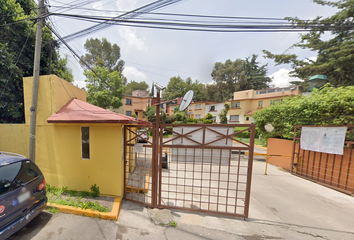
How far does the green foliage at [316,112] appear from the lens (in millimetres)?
4952

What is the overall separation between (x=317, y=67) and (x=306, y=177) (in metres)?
12.5

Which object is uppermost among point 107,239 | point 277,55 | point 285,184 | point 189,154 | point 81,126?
point 277,55

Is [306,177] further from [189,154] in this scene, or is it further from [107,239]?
[107,239]

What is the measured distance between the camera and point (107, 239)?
8.56 feet

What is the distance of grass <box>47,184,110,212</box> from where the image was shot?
3323mm

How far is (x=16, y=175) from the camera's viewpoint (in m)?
2.54

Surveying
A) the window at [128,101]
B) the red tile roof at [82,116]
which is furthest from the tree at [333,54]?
the window at [128,101]

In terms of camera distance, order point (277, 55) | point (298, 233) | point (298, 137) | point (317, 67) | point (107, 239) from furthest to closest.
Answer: point (277, 55)
point (317, 67)
point (298, 137)
point (298, 233)
point (107, 239)

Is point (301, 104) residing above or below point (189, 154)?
above

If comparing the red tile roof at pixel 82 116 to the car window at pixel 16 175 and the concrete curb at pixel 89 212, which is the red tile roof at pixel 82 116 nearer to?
the car window at pixel 16 175

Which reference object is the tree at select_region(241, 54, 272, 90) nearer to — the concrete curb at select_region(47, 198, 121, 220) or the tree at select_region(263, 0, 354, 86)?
the tree at select_region(263, 0, 354, 86)

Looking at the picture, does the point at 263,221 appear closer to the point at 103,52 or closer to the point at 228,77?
the point at 228,77

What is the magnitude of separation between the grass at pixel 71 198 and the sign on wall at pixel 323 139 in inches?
331

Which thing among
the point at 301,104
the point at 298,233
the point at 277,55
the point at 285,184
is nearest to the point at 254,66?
the point at 277,55
